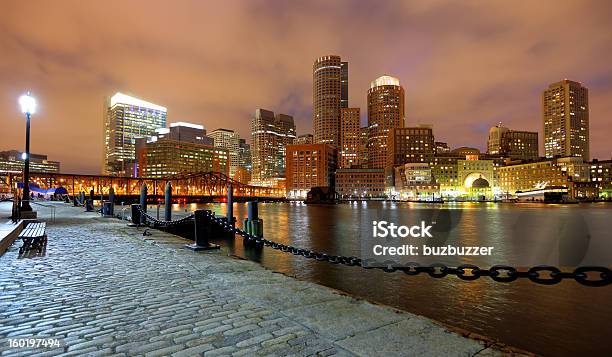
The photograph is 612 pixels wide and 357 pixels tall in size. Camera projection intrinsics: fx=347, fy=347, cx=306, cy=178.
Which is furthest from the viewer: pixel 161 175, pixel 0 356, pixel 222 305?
pixel 161 175

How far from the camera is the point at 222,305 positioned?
5344mm

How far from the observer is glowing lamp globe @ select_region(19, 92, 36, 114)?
18219mm

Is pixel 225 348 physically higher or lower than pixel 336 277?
higher

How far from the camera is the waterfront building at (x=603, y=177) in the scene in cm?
16912

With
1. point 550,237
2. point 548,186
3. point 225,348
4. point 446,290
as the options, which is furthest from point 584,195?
point 225,348

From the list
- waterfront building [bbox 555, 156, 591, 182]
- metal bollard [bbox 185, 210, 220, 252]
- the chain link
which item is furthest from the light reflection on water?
waterfront building [bbox 555, 156, 591, 182]

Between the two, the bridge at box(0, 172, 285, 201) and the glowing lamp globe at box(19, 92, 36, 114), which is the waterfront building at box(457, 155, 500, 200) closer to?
the bridge at box(0, 172, 285, 201)

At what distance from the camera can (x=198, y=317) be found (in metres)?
4.82

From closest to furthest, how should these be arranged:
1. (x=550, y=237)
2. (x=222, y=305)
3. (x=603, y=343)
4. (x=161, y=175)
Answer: (x=222, y=305)
(x=603, y=343)
(x=550, y=237)
(x=161, y=175)

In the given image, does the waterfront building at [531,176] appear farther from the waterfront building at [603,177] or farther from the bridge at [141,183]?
the bridge at [141,183]

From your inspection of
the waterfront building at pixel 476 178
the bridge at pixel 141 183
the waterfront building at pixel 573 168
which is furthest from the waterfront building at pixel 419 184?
the bridge at pixel 141 183

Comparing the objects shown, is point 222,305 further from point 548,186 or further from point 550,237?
point 548,186

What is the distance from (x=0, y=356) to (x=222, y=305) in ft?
8.42

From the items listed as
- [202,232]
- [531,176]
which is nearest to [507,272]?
[202,232]
